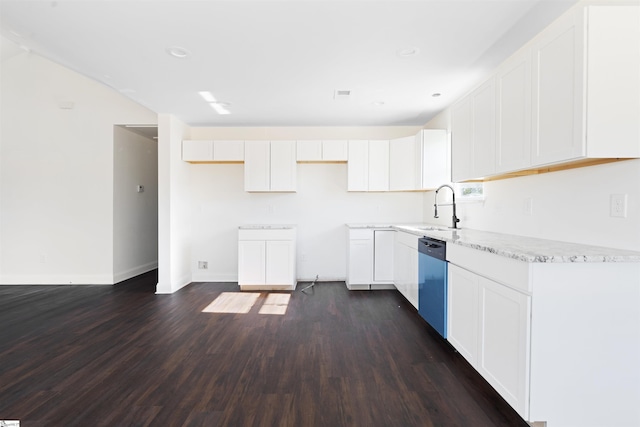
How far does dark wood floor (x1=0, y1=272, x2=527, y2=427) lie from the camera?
169cm

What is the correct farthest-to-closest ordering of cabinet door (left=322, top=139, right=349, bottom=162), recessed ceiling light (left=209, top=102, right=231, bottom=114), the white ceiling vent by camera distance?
cabinet door (left=322, top=139, right=349, bottom=162) < recessed ceiling light (left=209, top=102, right=231, bottom=114) < the white ceiling vent

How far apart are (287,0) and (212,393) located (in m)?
2.61

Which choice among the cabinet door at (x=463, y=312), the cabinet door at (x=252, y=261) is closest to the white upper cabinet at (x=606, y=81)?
the cabinet door at (x=463, y=312)

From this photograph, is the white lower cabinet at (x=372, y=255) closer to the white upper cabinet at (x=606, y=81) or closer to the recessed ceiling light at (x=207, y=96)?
the recessed ceiling light at (x=207, y=96)

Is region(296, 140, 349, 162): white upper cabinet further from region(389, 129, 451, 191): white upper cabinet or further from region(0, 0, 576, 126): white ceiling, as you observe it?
region(389, 129, 451, 191): white upper cabinet

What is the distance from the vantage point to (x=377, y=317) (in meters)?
3.19

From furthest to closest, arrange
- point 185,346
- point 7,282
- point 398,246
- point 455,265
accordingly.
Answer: point 7,282 → point 398,246 → point 185,346 → point 455,265

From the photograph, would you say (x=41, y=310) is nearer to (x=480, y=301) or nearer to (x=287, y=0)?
(x=287, y=0)

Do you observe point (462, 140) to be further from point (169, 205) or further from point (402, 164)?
point (169, 205)

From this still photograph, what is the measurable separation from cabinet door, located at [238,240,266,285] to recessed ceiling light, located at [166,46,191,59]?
2.41 m

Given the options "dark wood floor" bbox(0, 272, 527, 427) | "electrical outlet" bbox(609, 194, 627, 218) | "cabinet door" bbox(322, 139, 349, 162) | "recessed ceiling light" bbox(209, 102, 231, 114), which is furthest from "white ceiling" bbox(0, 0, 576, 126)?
"dark wood floor" bbox(0, 272, 527, 427)

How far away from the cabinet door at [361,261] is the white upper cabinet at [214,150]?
219cm

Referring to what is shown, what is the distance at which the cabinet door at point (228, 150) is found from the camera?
14.4 feet

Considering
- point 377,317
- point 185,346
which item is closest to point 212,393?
point 185,346
